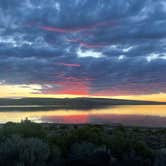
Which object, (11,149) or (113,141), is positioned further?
(113,141)

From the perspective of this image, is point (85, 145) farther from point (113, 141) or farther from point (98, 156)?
point (113, 141)

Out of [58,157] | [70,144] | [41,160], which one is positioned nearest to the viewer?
[41,160]

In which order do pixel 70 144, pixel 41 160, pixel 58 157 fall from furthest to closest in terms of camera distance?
1. pixel 70 144
2. pixel 58 157
3. pixel 41 160

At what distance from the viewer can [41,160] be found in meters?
10.0

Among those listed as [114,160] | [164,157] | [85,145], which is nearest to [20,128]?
[85,145]

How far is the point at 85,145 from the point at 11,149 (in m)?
2.49

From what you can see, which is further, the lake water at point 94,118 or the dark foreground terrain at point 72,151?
the lake water at point 94,118

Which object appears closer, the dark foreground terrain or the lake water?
the dark foreground terrain

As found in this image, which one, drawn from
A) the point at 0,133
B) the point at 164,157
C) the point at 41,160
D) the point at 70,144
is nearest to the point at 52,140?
the point at 70,144

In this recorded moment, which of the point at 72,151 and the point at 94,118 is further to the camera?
the point at 94,118

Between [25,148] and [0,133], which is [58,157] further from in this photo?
[0,133]

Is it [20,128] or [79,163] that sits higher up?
[20,128]

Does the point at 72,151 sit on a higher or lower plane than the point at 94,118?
lower

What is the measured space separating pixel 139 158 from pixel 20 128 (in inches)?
186
